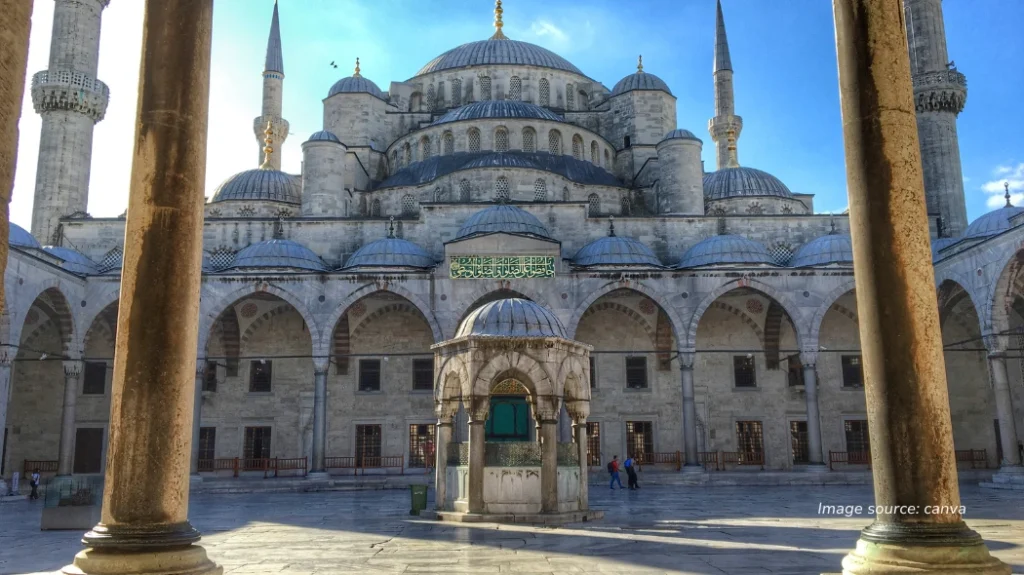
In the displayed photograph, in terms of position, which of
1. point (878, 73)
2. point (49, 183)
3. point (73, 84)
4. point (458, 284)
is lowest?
point (878, 73)

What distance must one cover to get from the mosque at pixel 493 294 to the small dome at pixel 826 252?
7 cm

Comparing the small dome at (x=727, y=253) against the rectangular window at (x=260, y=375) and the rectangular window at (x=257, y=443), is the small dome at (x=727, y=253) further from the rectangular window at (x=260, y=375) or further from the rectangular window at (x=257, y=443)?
the rectangular window at (x=257, y=443)

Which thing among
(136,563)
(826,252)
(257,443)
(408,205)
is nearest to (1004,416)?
(826,252)

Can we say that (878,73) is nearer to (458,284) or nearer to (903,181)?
(903,181)

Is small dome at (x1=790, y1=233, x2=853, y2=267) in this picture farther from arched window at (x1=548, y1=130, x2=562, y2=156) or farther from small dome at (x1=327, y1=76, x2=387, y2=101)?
small dome at (x1=327, y1=76, x2=387, y2=101)

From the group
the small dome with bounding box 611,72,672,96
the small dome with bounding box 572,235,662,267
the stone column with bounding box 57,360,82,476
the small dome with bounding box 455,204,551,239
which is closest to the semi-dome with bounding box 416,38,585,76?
the small dome with bounding box 611,72,672,96

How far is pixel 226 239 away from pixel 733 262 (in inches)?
535

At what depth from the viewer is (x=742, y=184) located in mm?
27297

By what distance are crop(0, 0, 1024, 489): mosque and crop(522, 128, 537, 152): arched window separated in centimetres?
8

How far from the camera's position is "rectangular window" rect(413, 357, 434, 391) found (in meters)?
22.5

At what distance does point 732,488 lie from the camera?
18.0 metres

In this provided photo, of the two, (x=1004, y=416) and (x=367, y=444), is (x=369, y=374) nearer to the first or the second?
(x=367, y=444)

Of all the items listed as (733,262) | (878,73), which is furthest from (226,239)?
(878,73)

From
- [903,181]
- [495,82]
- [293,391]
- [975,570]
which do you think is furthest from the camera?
[495,82]
